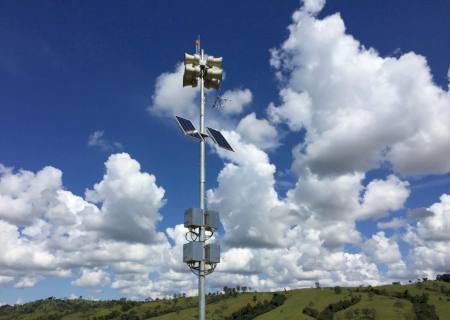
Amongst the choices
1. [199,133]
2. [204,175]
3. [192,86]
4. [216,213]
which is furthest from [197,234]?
[192,86]

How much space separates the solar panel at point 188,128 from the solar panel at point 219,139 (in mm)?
1164

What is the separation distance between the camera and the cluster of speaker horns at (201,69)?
26.2m

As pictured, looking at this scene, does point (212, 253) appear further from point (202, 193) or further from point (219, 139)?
point (219, 139)

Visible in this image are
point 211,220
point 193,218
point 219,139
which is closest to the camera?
point 193,218

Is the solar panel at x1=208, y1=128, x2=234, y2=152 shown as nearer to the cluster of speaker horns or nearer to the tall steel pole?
the tall steel pole

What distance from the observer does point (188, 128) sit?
84.9ft

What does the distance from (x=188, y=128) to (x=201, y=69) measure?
3486mm

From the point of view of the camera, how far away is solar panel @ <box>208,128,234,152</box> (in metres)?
27.1

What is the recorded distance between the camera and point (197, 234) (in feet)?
78.3

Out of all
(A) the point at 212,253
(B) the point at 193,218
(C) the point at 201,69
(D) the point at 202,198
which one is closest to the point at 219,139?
(C) the point at 201,69

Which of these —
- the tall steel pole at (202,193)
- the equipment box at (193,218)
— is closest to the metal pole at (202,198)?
the tall steel pole at (202,193)

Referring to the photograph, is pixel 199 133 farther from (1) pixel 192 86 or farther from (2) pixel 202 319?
(2) pixel 202 319

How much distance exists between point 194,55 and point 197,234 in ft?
32.0

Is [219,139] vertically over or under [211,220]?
over
